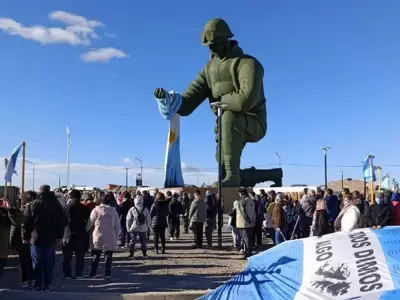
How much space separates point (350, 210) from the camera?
9055 mm

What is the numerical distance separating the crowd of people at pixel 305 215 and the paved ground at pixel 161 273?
2.85 feet

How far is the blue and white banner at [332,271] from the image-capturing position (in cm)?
408

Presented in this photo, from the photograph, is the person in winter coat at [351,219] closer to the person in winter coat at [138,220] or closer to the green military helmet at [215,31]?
the person in winter coat at [138,220]

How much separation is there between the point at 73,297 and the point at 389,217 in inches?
236

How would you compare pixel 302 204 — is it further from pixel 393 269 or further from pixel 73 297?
pixel 393 269

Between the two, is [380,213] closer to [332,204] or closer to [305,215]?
[332,204]

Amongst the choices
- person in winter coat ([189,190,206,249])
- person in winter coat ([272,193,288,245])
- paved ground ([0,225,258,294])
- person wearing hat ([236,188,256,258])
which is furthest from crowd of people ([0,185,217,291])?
person in winter coat ([272,193,288,245])

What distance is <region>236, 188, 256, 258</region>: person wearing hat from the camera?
12.5 metres

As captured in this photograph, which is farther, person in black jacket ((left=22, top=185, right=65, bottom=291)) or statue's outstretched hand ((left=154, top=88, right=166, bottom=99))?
statue's outstretched hand ((left=154, top=88, right=166, bottom=99))

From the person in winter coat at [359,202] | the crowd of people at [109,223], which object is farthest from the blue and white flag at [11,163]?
the person in winter coat at [359,202]

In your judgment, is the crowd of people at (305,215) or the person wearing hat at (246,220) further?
the person wearing hat at (246,220)

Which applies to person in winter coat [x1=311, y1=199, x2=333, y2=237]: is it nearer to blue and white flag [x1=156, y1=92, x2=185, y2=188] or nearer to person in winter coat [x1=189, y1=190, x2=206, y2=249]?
person in winter coat [x1=189, y1=190, x2=206, y2=249]

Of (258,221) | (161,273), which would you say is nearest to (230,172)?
(258,221)

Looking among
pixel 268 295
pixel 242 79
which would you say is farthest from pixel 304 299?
pixel 242 79
